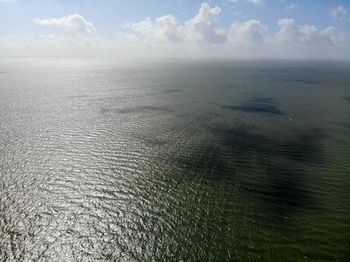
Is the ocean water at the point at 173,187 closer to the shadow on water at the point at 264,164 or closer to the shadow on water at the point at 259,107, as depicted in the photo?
the shadow on water at the point at 264,164

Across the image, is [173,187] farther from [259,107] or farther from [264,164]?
[259,107]

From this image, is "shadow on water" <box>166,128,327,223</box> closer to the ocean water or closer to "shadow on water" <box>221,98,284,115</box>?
the ocean water

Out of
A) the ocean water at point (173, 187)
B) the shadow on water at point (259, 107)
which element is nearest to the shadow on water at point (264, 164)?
the ocean water at point (173, 187)

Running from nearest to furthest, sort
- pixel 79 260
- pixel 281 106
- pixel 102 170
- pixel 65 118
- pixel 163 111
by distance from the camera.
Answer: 1. pixel 79 260
2. pixel 102 170
3. pixel 65 118
4. pixel 163 111
5. pixel 281 106

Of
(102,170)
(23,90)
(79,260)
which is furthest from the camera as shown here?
(23,90)

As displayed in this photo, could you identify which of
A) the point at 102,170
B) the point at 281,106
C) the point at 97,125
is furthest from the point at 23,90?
the point at 281,106

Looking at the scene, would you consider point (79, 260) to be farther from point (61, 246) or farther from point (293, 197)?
point (293, 197)
